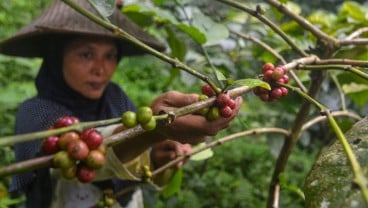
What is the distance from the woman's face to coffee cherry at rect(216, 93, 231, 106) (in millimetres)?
754

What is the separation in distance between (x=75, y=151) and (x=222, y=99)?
0.24 m

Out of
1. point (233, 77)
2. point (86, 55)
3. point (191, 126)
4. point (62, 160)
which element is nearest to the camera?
point (62, 160)

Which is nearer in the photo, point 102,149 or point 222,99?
point 102,149

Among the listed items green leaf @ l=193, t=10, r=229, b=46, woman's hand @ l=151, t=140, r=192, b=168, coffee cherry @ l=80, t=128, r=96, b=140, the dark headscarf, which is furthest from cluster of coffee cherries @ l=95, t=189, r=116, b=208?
coffee cherry @ l=80, t=128, r=96, b=140

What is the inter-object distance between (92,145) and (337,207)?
0.25 m

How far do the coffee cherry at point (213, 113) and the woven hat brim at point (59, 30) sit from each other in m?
0.68

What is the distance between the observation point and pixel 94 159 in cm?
50

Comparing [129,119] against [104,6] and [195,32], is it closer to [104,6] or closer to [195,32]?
[104,6]

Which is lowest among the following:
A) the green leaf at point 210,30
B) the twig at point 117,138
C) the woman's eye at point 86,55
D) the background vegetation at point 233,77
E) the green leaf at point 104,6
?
the background vegetation at point 233,77

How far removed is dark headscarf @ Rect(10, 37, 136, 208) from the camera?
125cm

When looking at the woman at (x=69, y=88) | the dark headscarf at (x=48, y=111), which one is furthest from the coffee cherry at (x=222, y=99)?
the dark headscarf at (x=48, y=111)

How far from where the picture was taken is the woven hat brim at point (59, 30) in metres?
1.33

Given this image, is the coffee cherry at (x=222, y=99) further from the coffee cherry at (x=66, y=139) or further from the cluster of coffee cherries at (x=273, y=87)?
the coffee cherry at (x=66, y=139)

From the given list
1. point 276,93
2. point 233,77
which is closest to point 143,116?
point 276,93
